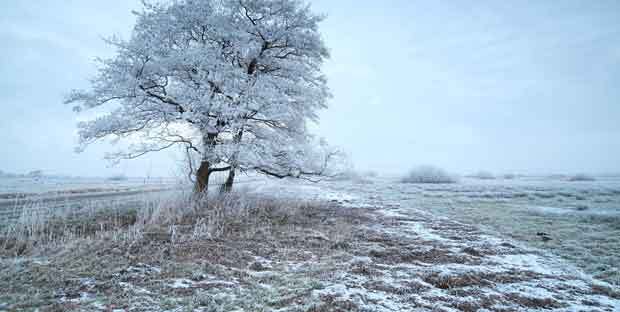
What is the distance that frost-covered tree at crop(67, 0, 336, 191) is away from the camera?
8859mm

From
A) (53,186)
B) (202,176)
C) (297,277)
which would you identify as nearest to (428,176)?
(202,176)

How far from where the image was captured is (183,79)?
9.81 m

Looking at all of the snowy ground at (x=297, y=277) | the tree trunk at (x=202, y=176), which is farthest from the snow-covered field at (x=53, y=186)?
the snowy ground at (x=297, y=277)

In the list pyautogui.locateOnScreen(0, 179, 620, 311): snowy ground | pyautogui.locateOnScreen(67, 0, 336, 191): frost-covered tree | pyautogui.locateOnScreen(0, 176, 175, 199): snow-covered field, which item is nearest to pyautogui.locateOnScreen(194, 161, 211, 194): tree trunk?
pyautogui.locateOnScreen(67, 0, 336, 191): frost-covered tree

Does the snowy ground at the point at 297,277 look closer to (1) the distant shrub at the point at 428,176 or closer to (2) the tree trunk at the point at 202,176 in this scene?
(2) the tree trunk at the point at 202,176

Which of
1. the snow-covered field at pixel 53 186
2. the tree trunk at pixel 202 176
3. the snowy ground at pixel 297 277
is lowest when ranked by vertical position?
the snowy ground at pixel 297 277

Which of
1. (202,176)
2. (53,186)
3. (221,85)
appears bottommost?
(53,186)

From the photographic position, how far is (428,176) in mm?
51875

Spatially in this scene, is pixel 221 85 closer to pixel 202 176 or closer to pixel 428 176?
pixel 202 176

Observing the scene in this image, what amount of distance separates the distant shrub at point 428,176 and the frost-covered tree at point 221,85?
44559mm

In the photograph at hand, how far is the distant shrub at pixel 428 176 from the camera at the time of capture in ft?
164

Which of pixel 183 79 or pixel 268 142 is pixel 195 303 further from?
pixel 183 79

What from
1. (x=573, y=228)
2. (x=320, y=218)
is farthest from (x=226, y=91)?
(x=573, y=228)

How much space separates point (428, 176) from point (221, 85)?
162 ft
